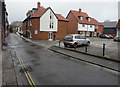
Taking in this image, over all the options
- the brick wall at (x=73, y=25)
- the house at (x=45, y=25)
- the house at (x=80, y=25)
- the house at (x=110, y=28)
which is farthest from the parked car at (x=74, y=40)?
the house at (x=110, y=28)

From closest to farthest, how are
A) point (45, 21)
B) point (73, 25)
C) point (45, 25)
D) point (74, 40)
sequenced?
point (74, 40)
point (45, 21)
point (45, 25)
point (73, 25)

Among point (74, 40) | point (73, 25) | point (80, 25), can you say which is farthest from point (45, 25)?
point (74, 40)

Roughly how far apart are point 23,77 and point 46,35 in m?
25.0

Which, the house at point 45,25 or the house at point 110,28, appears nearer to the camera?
the house at point 45,25

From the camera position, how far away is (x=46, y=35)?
30.7m

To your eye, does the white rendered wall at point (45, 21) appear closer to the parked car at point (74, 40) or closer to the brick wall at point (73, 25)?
the brick wall at point (73, 25)

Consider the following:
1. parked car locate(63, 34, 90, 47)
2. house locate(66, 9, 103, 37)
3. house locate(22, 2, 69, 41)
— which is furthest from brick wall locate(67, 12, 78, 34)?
parked car locate(63, 34, 90, 47)

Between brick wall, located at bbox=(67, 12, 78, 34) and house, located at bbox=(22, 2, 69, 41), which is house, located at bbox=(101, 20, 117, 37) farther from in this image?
house, located at bbox=(22, 2, 69, 41)

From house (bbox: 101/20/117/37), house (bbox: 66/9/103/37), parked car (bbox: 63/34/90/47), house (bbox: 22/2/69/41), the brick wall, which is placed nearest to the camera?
parked car (bbox: 63/34/90/47)

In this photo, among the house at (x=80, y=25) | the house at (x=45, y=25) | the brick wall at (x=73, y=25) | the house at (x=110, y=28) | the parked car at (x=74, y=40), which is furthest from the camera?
the house at (x=110, y=28)

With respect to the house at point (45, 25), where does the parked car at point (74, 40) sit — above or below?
below

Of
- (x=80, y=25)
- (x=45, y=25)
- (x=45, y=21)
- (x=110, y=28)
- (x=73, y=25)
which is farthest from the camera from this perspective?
(x=110, y=28)

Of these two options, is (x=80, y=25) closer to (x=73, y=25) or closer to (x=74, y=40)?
(x=73, y=25)

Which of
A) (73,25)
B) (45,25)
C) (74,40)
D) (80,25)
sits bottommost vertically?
(74,40)
